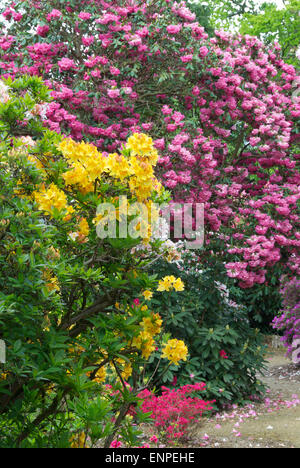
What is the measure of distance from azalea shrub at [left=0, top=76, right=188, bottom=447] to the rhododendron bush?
12.9 feet

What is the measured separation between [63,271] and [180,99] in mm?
5652

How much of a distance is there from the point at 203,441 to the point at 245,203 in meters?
3.38

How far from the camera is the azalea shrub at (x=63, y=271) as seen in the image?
2.14 m

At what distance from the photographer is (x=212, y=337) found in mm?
6152

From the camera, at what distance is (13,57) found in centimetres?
748

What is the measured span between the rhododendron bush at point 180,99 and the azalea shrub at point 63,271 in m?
3.92

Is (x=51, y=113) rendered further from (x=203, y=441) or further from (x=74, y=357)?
(x=74, y=357)

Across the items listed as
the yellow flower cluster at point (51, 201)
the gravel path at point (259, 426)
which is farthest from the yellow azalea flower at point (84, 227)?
the gravel path at point (259, 426)

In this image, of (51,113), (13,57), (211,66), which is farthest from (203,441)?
(13,57)

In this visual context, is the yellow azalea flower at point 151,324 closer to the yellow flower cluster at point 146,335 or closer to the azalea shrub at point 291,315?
the yellow flower cluster at point 146,335

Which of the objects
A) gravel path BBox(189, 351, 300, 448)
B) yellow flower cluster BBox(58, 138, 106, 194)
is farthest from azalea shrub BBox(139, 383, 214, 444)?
yellow flower cluster BBox(58, 138, 106, 194)

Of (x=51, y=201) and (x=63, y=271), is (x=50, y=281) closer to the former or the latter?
(x=63, y=271)

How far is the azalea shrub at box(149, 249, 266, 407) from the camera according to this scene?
19.9 feet

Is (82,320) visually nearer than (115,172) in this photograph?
No
